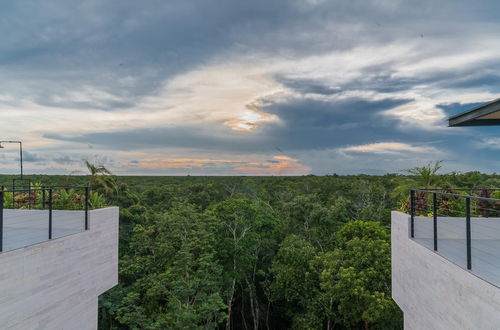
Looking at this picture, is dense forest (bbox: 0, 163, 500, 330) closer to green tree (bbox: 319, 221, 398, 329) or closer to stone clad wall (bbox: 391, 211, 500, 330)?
green tree (bbox: 319, 221, 398, 329)

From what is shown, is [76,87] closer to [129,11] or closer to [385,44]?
[129,11]

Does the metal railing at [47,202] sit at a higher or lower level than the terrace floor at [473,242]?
higher

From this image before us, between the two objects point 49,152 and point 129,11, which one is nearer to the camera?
point 129,11

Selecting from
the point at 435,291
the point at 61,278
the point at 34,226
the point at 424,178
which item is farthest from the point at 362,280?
the point at 34,226

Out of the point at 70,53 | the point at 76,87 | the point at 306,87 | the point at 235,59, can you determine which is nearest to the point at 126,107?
the point at 76,87

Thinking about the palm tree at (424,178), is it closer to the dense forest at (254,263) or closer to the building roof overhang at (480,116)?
the dense forest at (254,263)

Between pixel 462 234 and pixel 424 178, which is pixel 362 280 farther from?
pixel 462 234

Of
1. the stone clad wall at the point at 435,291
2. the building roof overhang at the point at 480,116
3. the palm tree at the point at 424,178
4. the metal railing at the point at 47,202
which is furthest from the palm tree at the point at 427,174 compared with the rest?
the metal railing at the point at 47,202
